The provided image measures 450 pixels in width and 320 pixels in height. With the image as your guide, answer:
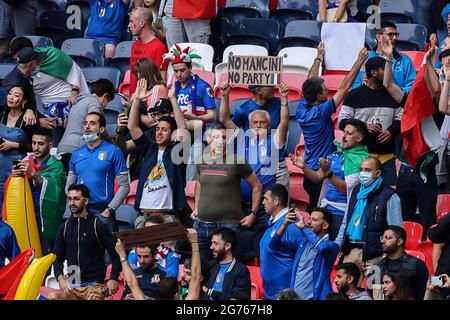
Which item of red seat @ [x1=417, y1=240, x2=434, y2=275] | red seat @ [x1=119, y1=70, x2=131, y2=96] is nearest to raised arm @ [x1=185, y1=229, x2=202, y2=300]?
red seat @ [x1=417, y1=240, x2=434, y2=275]

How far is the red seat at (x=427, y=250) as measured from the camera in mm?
12836

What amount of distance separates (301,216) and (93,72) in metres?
4.35

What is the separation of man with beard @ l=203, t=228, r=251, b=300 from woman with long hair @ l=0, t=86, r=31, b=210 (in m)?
2.57

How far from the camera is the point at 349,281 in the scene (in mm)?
11938

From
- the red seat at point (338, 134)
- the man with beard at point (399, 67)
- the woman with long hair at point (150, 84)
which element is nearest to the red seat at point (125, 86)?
the woman with long hair at point (150, 84)

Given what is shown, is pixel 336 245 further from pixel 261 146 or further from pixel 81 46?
pixel 81 46

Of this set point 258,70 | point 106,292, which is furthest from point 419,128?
point 106,292

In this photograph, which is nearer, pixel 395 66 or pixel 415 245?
pixel 415 245

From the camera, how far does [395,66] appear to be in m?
14.2

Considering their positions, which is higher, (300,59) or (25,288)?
(300,59)

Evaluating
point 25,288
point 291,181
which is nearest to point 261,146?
point 291,181

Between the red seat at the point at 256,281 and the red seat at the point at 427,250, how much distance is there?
1.32 metres
